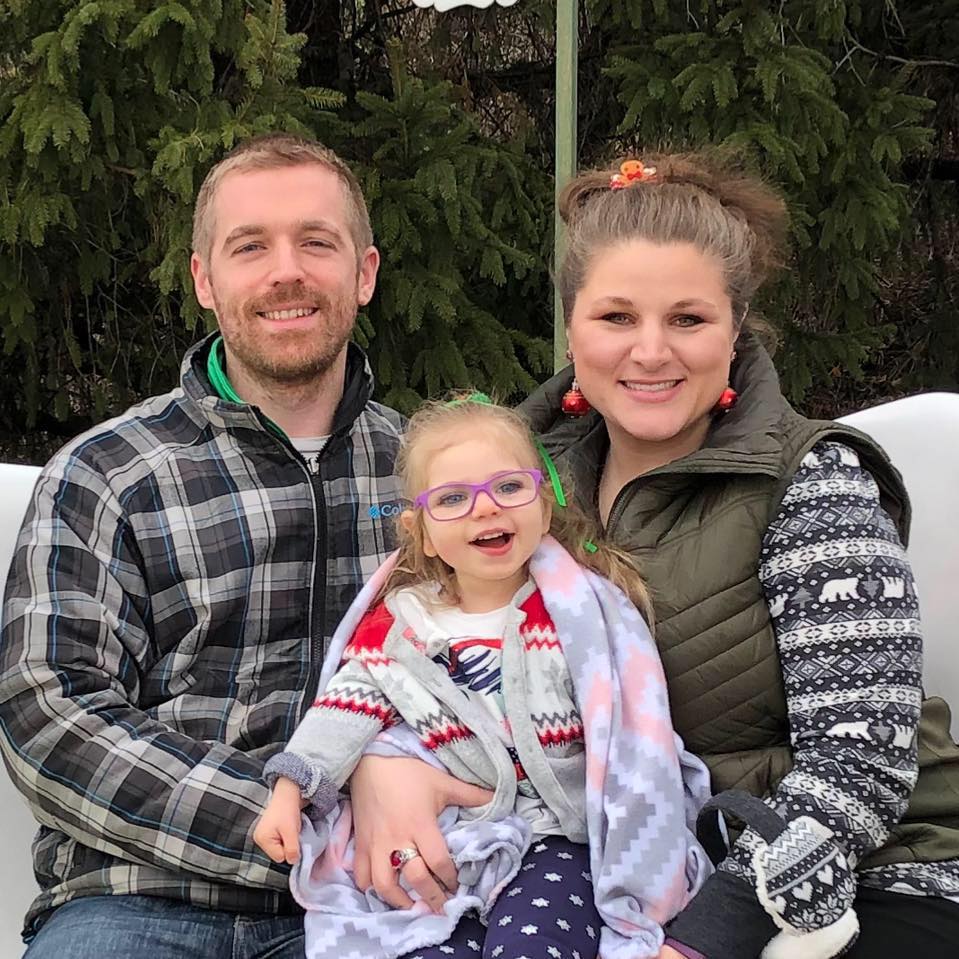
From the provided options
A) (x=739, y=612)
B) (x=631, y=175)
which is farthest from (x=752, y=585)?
(x=631, y=175)

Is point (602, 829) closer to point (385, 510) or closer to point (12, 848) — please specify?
point (385, 510)

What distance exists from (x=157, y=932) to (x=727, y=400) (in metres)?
1.18

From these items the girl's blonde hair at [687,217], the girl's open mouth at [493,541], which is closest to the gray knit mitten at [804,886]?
the girl's open mouth at [493,541]

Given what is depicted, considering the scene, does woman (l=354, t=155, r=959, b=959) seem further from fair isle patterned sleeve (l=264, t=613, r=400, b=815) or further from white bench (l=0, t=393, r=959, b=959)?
white bench (l=0, t=393, r=959, b=959)

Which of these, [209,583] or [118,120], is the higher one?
[118,120]

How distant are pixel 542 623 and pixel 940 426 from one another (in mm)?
908

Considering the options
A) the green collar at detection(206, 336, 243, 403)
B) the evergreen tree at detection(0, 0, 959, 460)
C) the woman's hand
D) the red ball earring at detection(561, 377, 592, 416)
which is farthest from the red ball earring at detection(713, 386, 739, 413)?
the evergreen tree at detection(0, 0, 959, 460)

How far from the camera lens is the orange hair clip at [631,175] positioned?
184 centimetres

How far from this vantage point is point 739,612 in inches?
63.6

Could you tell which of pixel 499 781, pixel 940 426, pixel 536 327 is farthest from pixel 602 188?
pixel 536 327

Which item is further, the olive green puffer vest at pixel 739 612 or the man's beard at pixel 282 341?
the man's beard at pixel 282 341

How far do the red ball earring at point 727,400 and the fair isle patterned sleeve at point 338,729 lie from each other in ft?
2.11

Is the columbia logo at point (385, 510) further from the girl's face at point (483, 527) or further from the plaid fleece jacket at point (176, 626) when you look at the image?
the girl's face at point (483, 527)

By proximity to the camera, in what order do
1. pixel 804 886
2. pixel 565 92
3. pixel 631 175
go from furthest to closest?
pixel 565 92 < pixel 631 175 < pixel 804 886
